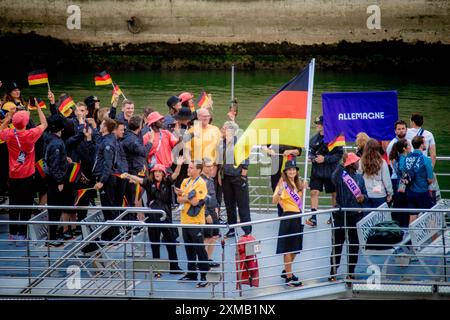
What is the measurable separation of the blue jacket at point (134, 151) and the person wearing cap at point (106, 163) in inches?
13.4

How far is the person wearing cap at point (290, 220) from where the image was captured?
32.6ft

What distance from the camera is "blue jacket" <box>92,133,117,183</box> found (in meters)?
11.2

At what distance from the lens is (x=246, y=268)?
32.1 feet

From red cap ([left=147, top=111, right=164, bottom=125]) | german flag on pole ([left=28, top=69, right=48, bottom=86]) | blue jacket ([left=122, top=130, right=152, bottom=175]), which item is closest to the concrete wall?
german flag on pole ([left=28, top=69, right=48, bottom=86])

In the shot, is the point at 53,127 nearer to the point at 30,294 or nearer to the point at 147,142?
the point at 147,142

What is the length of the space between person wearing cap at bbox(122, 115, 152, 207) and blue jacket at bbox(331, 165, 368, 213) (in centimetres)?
276

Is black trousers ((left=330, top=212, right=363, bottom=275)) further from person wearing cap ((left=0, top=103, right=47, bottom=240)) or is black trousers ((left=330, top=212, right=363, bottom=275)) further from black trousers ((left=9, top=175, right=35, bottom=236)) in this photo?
black trousers ((left=9, top=175, right=35, bottom=236))

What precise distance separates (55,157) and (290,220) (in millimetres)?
3141

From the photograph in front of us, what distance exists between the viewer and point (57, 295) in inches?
386

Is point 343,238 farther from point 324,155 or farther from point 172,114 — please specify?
point 172,114

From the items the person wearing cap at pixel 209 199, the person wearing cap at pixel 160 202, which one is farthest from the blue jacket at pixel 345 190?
the person wearing cap at pixel 160 202

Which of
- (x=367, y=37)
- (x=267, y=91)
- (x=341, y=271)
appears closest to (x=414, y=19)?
(x=367, y=37)

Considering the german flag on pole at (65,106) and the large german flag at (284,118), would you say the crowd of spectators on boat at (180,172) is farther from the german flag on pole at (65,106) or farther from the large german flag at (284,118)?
the large german flag at (284,118)

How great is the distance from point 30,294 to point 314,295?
3.06 metres
